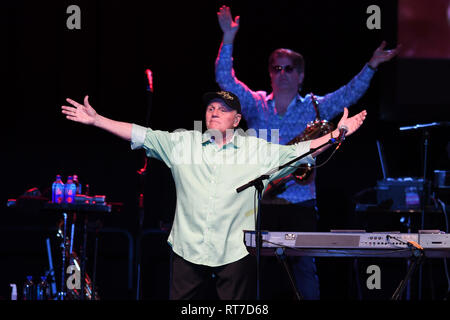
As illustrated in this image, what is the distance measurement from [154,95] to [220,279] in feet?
9.96

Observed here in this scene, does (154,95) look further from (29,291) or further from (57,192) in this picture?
(29,291)

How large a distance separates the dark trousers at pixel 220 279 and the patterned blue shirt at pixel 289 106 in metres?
1.55

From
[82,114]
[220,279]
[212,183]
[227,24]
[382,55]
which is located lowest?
[220,279]

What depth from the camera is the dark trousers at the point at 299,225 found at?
452 centimetres

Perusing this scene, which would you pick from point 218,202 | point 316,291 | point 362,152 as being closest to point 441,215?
point 362,152

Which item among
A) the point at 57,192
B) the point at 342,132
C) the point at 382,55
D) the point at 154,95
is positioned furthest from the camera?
the point at 154,95

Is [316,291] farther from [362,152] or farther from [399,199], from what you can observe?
[362,152]

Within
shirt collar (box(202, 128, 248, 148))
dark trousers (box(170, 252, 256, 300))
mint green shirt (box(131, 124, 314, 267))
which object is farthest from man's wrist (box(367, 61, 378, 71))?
dark trousers (box(170, 252, 256, 300))

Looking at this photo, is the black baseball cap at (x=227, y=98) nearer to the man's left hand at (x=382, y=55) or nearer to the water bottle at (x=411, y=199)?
the man's left hand at (x=382, y=55)

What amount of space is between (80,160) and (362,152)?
119 inches

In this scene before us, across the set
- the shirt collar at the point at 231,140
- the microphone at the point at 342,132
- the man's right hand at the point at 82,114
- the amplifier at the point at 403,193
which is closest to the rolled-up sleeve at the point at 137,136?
the man's right hand at the point at 82,114

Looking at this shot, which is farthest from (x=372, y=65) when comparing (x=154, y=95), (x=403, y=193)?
(x=154, y=95)

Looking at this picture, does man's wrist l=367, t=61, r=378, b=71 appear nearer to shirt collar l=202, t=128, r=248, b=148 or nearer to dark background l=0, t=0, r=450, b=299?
dark background l=0, t=0, r=450, b=299

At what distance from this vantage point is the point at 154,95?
20.3 ft
